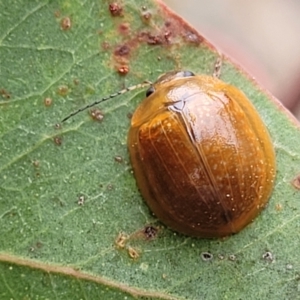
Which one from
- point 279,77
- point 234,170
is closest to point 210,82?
point 234,170

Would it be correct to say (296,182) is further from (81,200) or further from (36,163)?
(36,163)

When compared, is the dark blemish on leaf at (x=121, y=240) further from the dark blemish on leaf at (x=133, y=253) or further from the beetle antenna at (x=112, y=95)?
the beetle antenna at (x=112, y=95)

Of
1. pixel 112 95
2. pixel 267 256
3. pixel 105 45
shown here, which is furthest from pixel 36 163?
pixel 267 256

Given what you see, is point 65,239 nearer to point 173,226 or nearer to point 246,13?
point 173,226

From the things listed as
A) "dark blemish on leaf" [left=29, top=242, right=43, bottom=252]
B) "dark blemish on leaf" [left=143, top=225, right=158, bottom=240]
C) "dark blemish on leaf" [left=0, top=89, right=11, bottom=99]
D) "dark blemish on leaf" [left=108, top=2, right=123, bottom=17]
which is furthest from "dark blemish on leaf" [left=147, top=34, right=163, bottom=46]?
"dark blemish on leaf" [left=29, top=242, right=43, bottom=252]

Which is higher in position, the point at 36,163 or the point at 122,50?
the point at 122,50

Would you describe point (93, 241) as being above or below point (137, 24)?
below

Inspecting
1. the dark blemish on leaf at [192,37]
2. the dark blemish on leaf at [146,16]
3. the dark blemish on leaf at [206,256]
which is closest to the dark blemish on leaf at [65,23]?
the dark blemish on leaf at [146,16]
